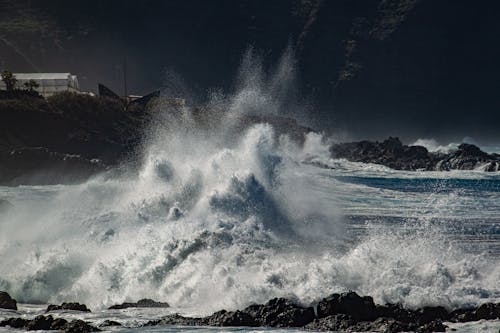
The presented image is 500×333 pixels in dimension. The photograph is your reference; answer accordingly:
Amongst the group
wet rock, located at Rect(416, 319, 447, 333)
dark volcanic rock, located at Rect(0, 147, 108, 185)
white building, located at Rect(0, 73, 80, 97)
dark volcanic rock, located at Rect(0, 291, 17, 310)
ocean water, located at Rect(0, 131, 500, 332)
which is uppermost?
white building, located at Rect(0, 73, 80, 97)

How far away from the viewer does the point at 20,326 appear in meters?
22.8

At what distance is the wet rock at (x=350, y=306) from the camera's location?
21.6 meters

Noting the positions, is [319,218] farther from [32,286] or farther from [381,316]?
[381,316]

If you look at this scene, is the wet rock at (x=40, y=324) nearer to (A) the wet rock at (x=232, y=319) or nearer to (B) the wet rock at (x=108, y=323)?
(B) the wet rock at (x=108, y=323)

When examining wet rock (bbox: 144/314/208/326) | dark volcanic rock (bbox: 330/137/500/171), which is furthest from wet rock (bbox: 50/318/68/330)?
dark volcanic rock (bbox: 330/137/500/171)

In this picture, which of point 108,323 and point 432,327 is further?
point 108,323

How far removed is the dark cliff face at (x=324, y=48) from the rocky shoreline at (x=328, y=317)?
4647 inches

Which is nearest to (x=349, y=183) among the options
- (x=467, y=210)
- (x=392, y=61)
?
(x=467, y=210)

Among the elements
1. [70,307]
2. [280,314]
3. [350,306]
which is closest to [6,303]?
[70,307]

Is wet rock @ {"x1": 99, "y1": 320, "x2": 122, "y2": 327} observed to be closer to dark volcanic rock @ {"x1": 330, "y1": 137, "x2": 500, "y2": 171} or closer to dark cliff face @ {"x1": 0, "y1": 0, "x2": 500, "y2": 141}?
dark volcanic rock @ {"x1": 330, "y1": 137, "x2": 500, "y2": 171}

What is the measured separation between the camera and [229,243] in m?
29.2

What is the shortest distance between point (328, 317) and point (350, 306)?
517mm

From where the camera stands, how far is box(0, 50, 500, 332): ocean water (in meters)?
24.5

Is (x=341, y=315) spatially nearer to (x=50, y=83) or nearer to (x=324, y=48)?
(x=50, y=83)
